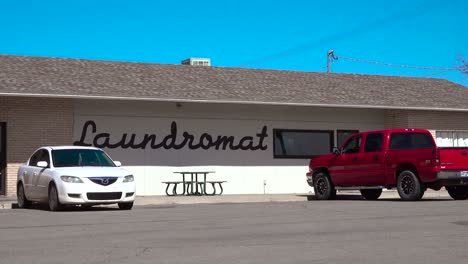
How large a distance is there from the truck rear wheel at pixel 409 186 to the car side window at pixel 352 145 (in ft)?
5.65

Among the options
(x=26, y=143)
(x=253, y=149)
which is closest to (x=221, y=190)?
(x=253, y=149)

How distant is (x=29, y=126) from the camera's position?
22922 millimetres

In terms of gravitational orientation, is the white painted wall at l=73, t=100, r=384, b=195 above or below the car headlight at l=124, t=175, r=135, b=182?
above

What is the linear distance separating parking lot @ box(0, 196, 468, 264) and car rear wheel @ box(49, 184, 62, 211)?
0.93 meters

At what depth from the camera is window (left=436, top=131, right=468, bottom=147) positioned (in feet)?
92.8

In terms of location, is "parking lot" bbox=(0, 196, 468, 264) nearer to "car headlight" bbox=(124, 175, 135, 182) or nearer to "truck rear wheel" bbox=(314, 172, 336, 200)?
"car headlight" bbox=(124, 175, 135, 182)

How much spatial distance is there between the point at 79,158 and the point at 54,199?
1552 mm

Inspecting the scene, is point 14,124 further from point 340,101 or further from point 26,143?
point 340,101

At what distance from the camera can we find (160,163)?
25.0m

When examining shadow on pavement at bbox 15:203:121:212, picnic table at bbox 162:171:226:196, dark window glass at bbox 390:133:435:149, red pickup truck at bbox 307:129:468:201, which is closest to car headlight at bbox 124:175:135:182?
shadow on pavement at bbox 15:203:121:212

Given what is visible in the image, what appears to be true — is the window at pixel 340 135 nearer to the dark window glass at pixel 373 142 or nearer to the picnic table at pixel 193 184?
the picnic table at pixel 193 184

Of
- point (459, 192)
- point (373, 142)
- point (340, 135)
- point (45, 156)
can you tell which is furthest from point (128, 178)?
point (340, 135)

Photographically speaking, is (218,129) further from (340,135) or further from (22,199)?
(22,199)

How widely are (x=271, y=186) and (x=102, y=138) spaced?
6.12m
